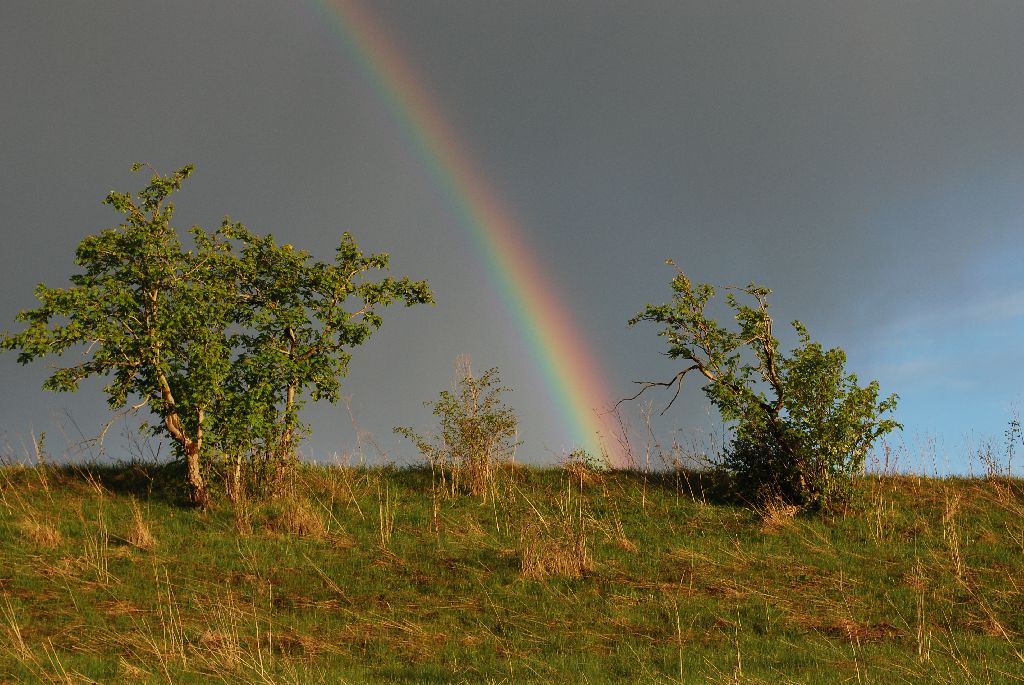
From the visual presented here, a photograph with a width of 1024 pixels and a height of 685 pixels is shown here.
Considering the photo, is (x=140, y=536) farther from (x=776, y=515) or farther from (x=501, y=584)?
(x=776, y=515)

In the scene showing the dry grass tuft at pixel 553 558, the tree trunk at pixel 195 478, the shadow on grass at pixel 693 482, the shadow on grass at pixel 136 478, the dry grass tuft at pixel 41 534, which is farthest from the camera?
the shadow on grass at pixel 693 482

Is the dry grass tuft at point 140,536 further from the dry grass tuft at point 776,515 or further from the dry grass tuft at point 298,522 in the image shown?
the dry grass tuft at point 776,515

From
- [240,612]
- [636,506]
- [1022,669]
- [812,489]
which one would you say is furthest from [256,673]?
[812,489]

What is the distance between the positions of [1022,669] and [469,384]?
45.1ft

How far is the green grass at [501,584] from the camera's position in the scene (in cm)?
970

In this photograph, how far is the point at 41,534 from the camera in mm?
15320

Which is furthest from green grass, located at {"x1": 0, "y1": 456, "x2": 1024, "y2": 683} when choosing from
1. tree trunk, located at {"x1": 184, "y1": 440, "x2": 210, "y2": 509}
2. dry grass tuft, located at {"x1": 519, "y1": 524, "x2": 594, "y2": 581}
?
tree trunk, located at {"x1": 184, "y1": 440, "x2": 210, "y2": 509}

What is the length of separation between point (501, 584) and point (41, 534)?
9.12 meters

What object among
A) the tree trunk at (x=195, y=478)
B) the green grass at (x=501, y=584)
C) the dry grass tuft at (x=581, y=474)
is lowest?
the green grass at (x=501, y=584)

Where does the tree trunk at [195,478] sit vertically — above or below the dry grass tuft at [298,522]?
above

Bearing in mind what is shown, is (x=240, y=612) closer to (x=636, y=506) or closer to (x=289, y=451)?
(x=289, y=451)

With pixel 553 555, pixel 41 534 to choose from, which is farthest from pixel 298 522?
pixel 553 555

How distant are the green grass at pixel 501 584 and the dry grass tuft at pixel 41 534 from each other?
7 cm

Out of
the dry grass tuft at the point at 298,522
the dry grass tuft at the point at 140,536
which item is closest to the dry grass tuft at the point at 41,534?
the dry grass tuft at the point at 140,536
